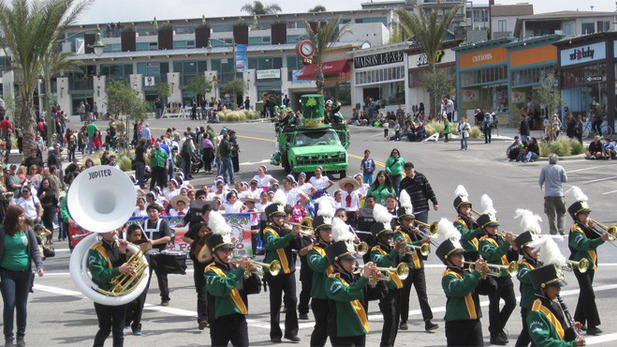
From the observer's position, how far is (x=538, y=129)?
4434cm

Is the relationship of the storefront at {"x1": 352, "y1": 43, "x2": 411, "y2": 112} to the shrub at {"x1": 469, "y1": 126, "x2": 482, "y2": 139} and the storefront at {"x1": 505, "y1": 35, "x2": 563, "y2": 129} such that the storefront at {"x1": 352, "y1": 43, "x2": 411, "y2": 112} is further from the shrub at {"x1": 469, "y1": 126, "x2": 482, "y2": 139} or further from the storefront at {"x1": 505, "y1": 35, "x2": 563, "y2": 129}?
the shrub at {"x1": 469, "y1": 126, "x2": 482, "y2": 139}

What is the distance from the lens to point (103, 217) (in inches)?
388

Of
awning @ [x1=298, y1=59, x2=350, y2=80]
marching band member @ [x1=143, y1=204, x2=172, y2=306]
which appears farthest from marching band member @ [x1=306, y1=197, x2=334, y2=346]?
awning @ [x1=298, y1=59, x2=350, y2=80]

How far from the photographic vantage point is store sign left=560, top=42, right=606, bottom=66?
130 ft

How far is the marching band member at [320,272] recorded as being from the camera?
959 centimetres

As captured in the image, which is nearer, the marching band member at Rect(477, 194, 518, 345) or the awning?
the marching band member at Rect(477, 194, 518, 345)

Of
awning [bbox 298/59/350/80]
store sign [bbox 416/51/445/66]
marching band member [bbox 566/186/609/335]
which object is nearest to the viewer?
marching band member [bbox 566/186/609/335]

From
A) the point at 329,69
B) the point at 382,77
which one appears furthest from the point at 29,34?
the point at 329,69

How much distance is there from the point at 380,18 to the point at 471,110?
119ft

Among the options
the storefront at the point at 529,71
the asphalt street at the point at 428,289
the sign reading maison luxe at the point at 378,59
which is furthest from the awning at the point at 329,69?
the asphalt street at the point at 428,289

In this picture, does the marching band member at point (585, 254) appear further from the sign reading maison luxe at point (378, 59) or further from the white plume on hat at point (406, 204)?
the sign reading maison luxe at point (378, 59)

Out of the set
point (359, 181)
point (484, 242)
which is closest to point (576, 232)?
point (484, 242)

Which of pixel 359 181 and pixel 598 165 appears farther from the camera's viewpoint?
pixel 598 165

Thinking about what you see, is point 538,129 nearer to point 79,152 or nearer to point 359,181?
point 79,152
